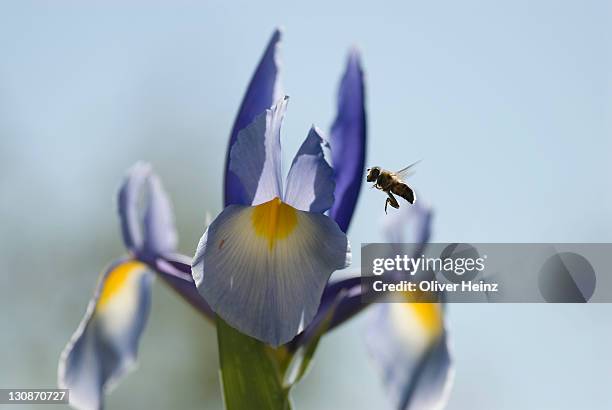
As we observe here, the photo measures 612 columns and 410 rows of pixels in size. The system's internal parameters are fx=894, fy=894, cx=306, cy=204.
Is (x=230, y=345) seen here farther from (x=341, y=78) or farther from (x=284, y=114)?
(x=341, y=78)

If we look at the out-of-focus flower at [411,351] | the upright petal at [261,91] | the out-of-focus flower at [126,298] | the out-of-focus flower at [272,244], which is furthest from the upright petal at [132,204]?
the out-of-focus flower at [272,244]

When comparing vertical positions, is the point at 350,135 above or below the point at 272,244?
above

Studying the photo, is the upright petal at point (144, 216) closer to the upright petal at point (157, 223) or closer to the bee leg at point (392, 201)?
the upright petal at point (157, 223)

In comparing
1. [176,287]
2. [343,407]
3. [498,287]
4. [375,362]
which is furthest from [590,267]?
[343,407]

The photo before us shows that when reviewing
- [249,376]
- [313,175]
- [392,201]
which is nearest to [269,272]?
[313,175]

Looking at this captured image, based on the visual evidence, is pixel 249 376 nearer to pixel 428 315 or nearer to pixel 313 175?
pixel 313 175
